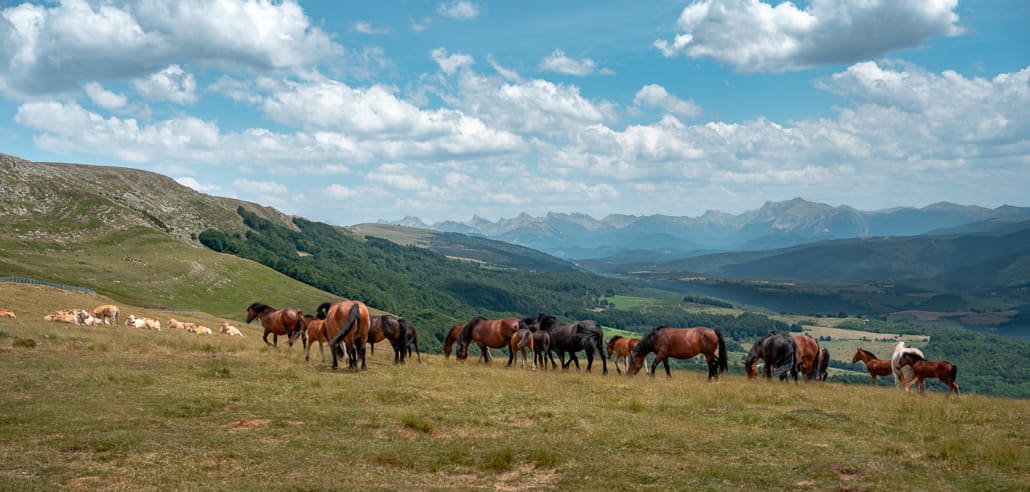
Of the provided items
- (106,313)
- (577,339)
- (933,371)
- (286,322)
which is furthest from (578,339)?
(106,313)

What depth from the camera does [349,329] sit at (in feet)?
75.2

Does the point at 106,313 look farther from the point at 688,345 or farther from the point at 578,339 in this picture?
the point at 688,345

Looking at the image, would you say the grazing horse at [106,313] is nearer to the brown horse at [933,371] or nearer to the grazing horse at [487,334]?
the grazing horse at [487,334]

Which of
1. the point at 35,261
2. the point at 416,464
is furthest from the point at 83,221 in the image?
the point at 416,464

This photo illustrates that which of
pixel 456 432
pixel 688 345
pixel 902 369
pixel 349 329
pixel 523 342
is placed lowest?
pixel 902 369

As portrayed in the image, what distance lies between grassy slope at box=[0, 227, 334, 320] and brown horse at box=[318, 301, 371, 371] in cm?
6566

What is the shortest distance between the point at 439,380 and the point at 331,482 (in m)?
10.9

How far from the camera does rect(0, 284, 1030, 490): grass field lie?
36.8 feet

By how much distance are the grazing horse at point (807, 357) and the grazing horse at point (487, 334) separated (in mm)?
12908

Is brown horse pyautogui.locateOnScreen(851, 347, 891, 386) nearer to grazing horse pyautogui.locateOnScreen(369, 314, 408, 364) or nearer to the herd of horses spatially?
the herd of horses

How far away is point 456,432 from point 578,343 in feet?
52.3

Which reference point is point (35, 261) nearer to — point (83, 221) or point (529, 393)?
point (83, 221)

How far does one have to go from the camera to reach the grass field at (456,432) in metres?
11.2

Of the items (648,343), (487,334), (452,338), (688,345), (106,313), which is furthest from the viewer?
(106,313)
